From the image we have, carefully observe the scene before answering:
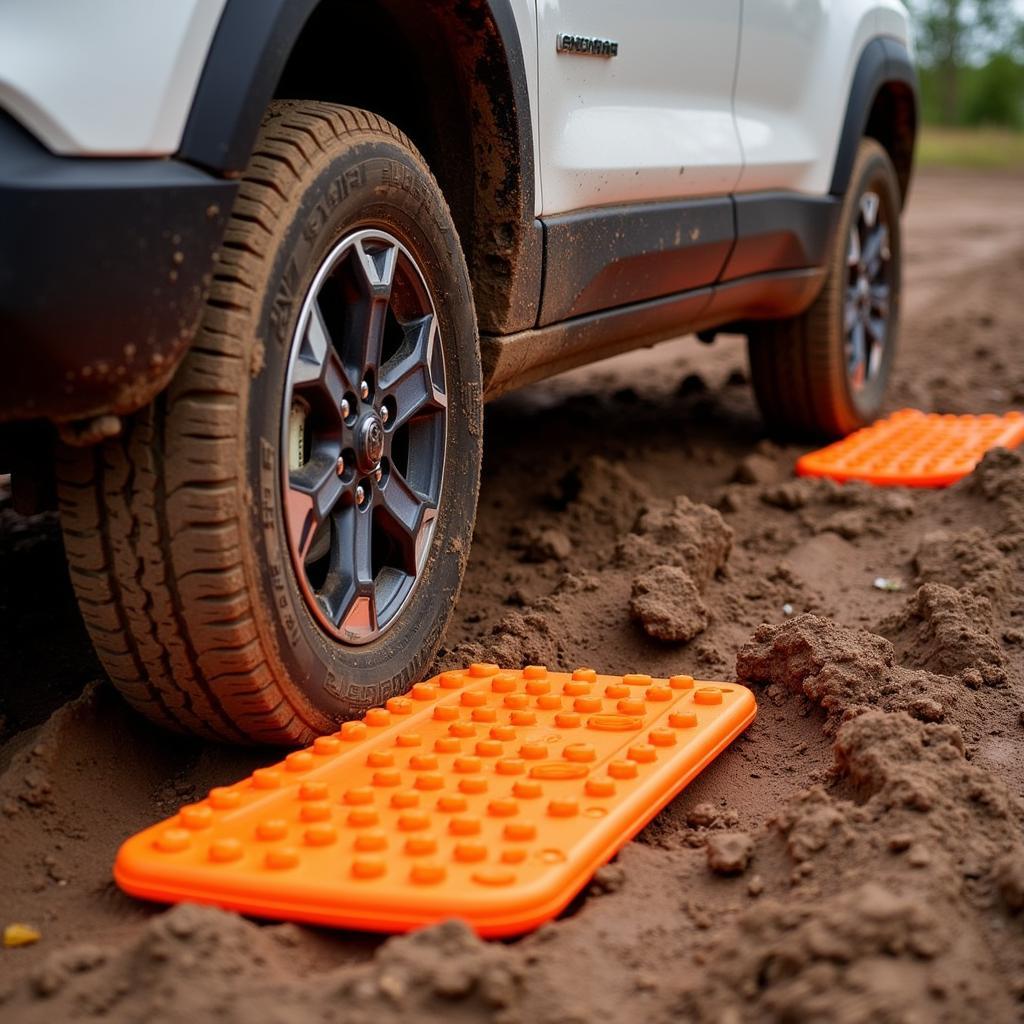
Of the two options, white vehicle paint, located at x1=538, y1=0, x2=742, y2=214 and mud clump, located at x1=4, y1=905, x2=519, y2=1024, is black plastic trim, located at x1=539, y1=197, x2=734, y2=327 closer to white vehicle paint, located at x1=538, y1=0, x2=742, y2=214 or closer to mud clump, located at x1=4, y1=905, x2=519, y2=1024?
white vehicle paint, located at x1=538, y1=0, x2=742, y2=214

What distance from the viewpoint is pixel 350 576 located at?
2.52 meters

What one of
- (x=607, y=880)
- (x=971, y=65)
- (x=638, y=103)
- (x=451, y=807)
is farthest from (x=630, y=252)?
(x=971, y=65)

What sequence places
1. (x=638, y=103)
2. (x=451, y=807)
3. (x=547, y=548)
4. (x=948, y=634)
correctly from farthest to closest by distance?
(x=547, y=548), (x=638, y=103), (x=948, y=634), (x=451, y=807)

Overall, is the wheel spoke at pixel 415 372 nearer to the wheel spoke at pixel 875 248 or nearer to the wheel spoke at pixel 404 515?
the wheel spoke at pixel 404 515

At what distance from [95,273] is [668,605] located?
1641mm

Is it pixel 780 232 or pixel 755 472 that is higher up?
pixel 780 232

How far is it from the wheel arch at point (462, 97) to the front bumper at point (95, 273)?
0.74 metres

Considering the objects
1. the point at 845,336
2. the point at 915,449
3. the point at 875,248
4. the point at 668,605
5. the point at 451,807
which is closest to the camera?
the point at 451,807

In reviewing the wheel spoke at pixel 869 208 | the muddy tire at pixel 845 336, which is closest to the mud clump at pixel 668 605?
the muddy tire at pixel 845 336

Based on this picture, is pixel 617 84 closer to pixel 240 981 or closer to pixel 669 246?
pixel 669 246

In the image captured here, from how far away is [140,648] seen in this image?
225cm

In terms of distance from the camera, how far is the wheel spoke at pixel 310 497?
2.32 m

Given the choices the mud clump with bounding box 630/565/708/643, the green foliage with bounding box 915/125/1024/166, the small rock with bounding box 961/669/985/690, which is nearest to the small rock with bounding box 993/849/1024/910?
the small rock with bounding box 961/669/985/690

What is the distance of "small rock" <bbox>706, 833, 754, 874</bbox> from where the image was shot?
2066 millimetres
